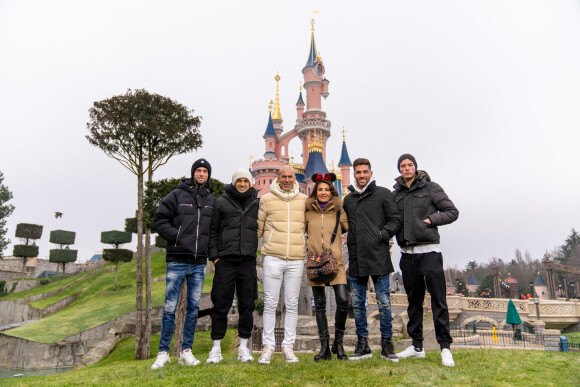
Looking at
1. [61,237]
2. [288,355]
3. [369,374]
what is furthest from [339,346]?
[61,237]

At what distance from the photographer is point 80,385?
462 cm

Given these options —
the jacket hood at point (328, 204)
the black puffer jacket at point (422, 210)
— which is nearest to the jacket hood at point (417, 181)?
the black puffer jacket at point (422, 210)

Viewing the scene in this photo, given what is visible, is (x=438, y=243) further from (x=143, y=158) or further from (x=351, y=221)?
(x=143, y=158)

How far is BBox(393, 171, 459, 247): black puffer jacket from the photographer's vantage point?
5.25 m

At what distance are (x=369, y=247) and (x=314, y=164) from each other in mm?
41625

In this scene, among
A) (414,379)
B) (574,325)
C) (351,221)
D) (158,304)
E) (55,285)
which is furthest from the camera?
(55,285)

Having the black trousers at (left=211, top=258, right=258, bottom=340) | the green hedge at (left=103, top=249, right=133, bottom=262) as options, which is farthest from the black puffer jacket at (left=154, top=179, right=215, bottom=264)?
the green hedge at (left=103, top=249, right=133, bottom=262)

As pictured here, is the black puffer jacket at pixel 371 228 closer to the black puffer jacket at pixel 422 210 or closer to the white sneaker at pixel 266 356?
the black puffer jacket at pixel 422 210

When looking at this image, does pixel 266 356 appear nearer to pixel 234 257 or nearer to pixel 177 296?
pixel 234 257

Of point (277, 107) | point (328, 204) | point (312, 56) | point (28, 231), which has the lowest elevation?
point (328, 204)

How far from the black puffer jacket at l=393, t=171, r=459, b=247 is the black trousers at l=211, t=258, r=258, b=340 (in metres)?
2.37

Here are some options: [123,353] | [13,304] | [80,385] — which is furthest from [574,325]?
[13,304]

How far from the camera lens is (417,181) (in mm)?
5617

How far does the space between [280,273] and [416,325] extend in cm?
224
